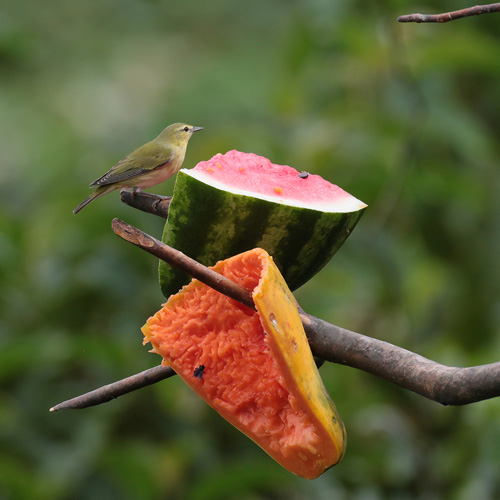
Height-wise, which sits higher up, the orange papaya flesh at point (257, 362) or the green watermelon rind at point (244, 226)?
the green watermelon rind at point (244, 226)

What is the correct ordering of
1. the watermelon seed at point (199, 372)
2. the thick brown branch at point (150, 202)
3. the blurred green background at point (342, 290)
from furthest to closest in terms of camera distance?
1. the blurred green background at point (342, 290)
2. the thick brown branch at point (150, 202)
3. the watermelon seed at point (199, 372)

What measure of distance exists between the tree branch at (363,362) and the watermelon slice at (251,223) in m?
0.11

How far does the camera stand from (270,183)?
1.02 metres

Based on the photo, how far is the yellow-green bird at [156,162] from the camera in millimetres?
1202

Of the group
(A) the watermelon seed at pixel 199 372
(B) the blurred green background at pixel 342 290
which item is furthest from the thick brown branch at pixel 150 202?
(B) the blurred green background at pixel 342 290

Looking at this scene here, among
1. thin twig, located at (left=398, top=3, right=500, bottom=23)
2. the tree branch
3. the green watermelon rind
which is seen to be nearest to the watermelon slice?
the green watermelon rind

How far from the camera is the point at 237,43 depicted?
14.9 ft

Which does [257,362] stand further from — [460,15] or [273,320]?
[460,15]

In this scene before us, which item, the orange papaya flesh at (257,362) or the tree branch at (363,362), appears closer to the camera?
the tree branch at (363,362)

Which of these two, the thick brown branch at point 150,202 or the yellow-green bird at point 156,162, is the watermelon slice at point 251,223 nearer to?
the thick brown branch at point 150,202

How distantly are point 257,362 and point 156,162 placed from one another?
0.43 m

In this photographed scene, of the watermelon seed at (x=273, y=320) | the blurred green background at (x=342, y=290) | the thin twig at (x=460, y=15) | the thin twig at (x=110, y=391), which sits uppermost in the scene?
the thin twig at (x=460, y=15)

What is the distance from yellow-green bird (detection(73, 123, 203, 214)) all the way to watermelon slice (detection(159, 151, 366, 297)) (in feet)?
0.82

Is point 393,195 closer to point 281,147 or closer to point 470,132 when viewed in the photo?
point 470,132
